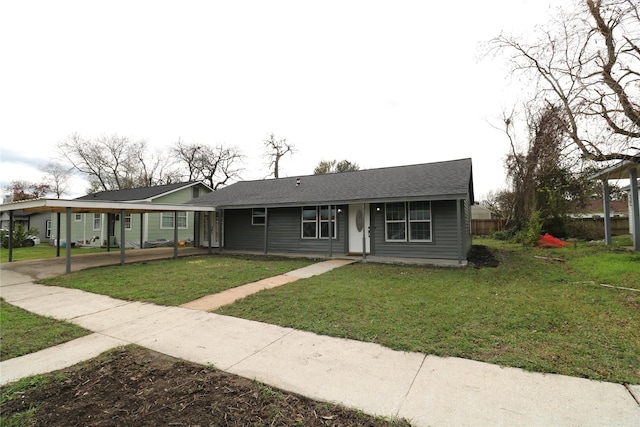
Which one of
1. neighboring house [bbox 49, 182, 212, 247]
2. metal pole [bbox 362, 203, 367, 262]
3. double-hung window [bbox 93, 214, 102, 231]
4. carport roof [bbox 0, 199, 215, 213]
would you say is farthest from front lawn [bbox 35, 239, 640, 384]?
double-hung window [bbox 93, 214, 102, 231]

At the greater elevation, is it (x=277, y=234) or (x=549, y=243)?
(x=277, y=234)

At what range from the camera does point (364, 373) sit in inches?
120

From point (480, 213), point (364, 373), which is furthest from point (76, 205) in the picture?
point (480, 213)

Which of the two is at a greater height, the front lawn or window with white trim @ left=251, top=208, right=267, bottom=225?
window with white trim @ left=251, top=208, right=267, bottom=225

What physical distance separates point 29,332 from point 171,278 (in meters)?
3.89

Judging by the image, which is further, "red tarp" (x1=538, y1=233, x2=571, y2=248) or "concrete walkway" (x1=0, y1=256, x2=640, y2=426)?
"red tarp" (x1=538, y1=233, x2=571, y2=248)

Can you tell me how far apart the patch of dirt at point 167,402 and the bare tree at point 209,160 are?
32.7 meters

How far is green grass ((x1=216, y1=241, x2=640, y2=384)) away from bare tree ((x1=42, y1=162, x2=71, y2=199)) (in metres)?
38.7

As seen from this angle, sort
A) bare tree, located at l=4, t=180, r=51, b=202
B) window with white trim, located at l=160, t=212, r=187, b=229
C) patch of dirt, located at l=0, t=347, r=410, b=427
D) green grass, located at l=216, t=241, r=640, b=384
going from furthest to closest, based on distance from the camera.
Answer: bare tree, located at l=4, t=180, r=51, b=202
window with white trim, located at l=160, t=212, r=187, b=229
green grass, located at l=216, t=241, r=640, b=384
patch of dirt, located at l=0, t=347, r=410, b=427

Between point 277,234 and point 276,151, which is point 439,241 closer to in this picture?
point 277,234

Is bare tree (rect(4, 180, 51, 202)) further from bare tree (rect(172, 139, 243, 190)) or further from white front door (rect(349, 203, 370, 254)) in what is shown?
white front door (rect(349, 203, 370, 254))

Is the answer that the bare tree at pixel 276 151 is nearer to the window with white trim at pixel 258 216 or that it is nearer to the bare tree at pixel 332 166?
A: the bare tree at pixel 332 166

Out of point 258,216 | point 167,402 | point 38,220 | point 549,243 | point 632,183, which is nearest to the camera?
point 167,402

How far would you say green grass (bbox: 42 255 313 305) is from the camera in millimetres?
6551
